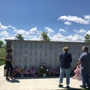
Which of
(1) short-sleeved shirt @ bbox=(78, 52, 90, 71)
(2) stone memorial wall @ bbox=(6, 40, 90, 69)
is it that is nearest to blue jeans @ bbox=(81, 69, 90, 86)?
(1) short-sleeved shirt @ bbox=(78, 52, 90, 71)

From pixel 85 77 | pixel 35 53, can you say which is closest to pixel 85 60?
pixel 85 77

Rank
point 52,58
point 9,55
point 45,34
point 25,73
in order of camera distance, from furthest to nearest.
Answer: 1. point 45,34
2. point 52,58
3. point 25,73
4. point 9,55

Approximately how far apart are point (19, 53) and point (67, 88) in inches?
138

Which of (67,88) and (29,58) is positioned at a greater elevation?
(29,58)

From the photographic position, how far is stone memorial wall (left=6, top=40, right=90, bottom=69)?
753cm

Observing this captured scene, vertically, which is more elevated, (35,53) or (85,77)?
(35,53)

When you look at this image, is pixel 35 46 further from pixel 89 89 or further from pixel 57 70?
pixel 89 89

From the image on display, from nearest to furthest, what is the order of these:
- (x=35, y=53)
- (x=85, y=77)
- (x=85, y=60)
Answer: (x=85, y=60) → (x=85, y=77) → (x=35, y=53)

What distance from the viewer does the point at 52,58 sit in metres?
7.80

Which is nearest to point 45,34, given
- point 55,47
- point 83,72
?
point 55,47

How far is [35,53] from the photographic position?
768 cm

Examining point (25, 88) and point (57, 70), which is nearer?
point (25, 88)

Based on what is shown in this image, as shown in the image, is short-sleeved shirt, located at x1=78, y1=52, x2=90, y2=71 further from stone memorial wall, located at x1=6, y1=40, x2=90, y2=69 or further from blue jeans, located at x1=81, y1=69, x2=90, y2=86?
stone memorial wall, located at x1=6, y1=40, x2=90, y2=69

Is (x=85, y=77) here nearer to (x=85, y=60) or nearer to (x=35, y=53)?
(x=85, y=60)
